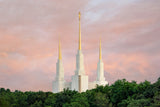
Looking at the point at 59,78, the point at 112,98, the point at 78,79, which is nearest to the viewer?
the point at 112,98

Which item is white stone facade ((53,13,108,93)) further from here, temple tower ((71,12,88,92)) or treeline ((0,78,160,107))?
treeline ((0,78,160,107))

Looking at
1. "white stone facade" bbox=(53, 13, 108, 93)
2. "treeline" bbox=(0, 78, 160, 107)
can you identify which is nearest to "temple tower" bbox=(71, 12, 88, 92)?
"white stone facade" bbox=(53, 13, 108, 93)

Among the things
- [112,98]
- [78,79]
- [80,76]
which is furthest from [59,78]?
[112,98]

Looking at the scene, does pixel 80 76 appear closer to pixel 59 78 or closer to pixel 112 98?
pixel 59 78

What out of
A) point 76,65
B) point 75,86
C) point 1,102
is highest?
point 76,65

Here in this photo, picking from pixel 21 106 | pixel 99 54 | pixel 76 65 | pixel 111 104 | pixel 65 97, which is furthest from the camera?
pixel 99 54

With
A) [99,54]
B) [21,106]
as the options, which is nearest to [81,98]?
[21,106]

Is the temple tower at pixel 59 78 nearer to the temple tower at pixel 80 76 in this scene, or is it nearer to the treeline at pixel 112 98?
the temple tower at pixel 80 76

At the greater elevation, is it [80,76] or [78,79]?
[80,76]

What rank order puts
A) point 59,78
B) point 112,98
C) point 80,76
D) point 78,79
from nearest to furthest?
1. point 112,98
2. point 80,76
3. point 78,79
4. point 59,78

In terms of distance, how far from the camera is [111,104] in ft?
116

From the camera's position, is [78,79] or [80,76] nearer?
[80,76]

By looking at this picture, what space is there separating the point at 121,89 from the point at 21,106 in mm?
14483

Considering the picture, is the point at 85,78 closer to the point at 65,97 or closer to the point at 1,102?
the point at 65,97
